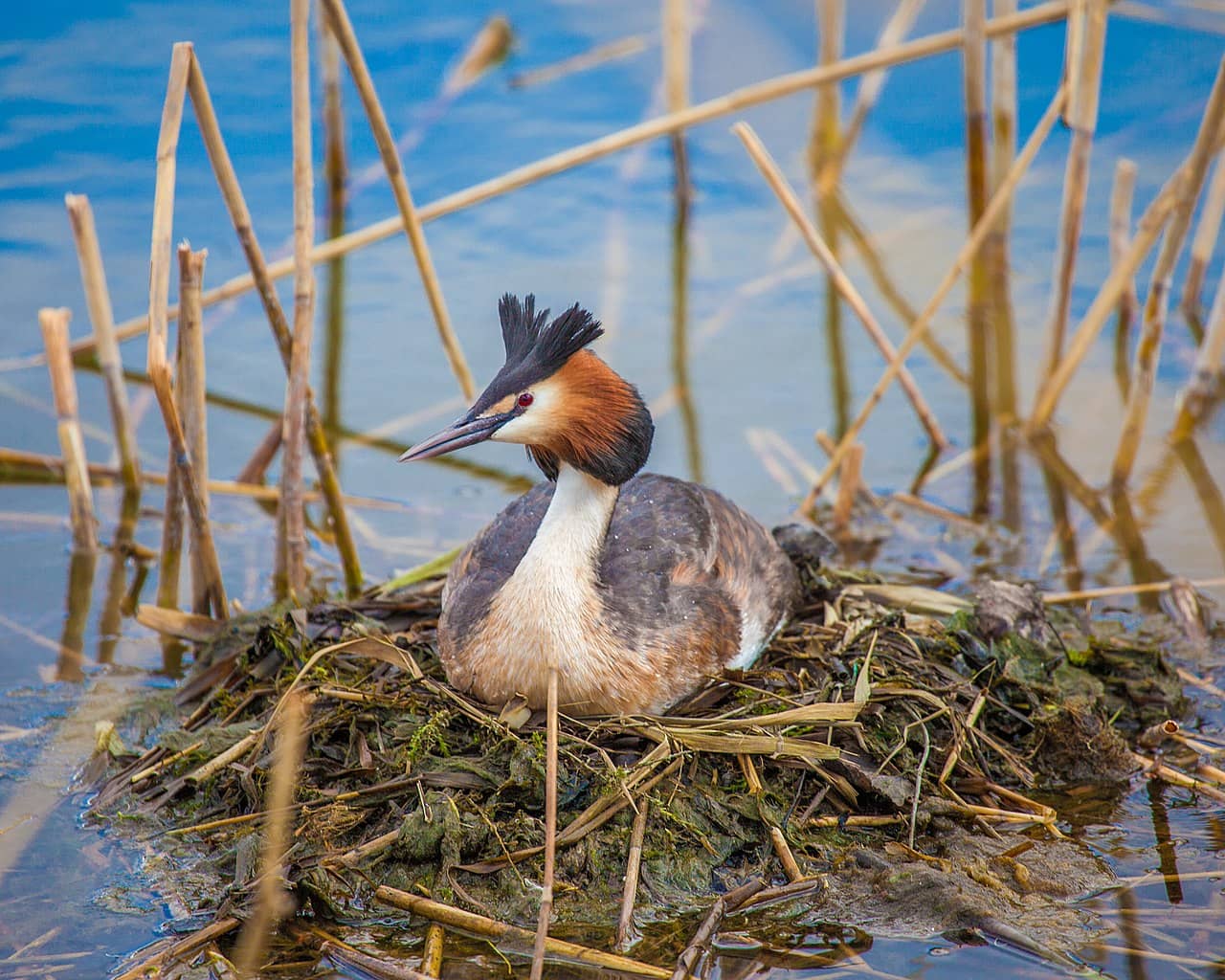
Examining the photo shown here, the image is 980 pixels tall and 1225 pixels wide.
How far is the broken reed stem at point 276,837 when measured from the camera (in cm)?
420

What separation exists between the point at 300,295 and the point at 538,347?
4.76ft

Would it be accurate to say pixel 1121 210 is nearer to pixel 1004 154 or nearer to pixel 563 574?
pixel 1004 154

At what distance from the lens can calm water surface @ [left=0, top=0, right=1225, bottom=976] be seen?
5312 millimetres

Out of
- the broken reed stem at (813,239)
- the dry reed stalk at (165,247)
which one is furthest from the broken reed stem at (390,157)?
the broken reed stem at (813,239)

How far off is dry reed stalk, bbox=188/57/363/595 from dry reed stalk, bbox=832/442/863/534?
2.33 metres

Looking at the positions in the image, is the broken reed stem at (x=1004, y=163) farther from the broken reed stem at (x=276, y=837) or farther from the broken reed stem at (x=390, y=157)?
the broken reed stem at (x=276, y=837)

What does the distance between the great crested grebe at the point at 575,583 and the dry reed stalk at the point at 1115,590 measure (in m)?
1.83

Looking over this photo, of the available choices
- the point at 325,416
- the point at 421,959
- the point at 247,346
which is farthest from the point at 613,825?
the point at 247,346

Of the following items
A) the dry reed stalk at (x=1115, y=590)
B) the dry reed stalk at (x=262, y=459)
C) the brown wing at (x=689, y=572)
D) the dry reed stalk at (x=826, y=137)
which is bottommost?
the dry reed stalk at (x=1115, y=590)

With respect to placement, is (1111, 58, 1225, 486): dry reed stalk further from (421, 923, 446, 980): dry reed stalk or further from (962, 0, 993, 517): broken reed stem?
(421, 923, 446, 980): dry reed stalk

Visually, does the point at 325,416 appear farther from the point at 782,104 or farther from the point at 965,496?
the point at 782,104

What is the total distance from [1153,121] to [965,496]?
202 inches

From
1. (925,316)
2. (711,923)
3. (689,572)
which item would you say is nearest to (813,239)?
(925,316)

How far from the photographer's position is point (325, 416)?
27.4ft
